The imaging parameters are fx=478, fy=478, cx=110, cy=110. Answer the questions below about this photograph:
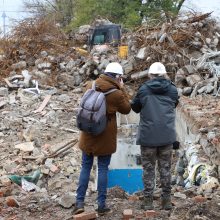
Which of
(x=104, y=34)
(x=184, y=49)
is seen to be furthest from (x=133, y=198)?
(x=104, y=34)

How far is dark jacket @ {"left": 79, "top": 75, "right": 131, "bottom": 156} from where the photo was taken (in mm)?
4906

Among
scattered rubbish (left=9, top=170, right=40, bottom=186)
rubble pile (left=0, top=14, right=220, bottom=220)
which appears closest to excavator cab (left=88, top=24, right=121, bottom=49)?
rubble pile (left=0, top=14, right=220, bottom=220)

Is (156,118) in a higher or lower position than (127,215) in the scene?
higher

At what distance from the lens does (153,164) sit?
512cm

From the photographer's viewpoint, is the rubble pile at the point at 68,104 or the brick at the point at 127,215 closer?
the brick at the point at 127,215

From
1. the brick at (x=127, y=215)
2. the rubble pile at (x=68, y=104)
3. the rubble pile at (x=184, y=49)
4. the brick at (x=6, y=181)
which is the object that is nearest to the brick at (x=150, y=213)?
the rubble pile at (x=68, y=104)

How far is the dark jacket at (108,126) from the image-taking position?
491cm

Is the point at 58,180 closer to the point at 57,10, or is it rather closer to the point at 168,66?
the point at 168,66

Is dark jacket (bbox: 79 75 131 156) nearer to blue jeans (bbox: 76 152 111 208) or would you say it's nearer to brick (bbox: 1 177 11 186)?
blue jeans (bbox: 76 152 111 208)

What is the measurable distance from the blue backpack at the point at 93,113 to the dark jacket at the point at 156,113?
39 centimetres

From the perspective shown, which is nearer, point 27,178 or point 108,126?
Result: point 108,126

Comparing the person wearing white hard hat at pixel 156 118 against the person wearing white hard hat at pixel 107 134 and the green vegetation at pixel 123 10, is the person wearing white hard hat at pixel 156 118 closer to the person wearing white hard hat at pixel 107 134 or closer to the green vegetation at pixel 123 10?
Answer: the person wearing white hard hat at pixel 107 134

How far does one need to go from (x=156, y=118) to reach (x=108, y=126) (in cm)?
50

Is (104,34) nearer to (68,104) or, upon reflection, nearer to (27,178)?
(68,104)
